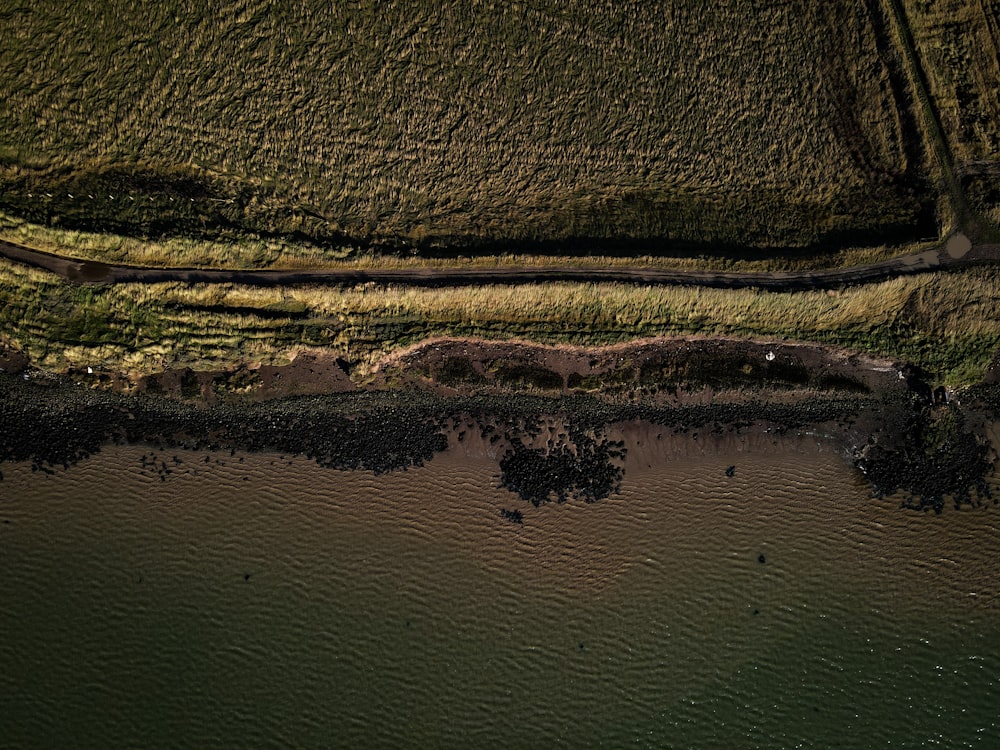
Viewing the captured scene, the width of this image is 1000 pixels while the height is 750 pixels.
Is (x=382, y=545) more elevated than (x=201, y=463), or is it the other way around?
(x=201, y=463)

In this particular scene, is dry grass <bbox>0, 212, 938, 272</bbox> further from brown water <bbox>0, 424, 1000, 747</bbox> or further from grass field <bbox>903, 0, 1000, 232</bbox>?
brown water <bbox>0, 424, 1000, 747</bbox>

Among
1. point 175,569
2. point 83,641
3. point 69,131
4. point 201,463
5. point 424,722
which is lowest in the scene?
point 424,722

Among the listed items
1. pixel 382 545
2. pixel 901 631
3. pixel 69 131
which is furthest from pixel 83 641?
pixel 901 631

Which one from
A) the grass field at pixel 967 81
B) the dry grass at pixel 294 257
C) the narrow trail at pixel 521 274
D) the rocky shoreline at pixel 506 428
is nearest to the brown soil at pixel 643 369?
the rocky shoreline at pixel 506 428

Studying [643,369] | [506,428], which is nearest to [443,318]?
[506,428]

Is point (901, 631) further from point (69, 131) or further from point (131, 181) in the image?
point (69, 131)

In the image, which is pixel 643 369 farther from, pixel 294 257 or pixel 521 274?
pixel 294 257
